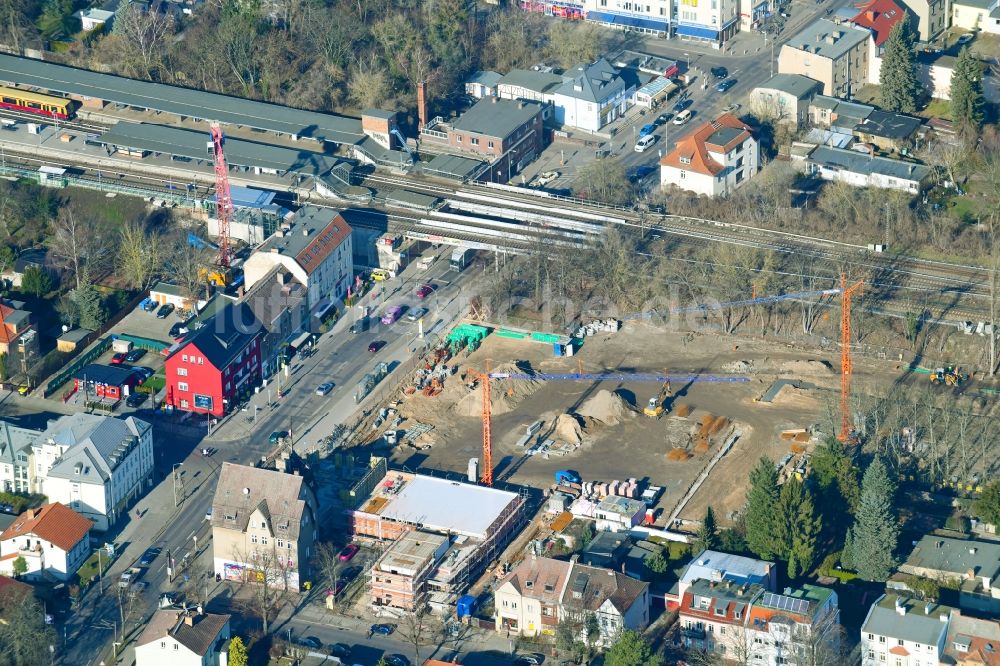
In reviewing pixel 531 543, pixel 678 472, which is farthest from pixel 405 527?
pixel 678 472

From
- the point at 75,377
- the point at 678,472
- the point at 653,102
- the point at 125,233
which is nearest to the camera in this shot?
the point at 678,472

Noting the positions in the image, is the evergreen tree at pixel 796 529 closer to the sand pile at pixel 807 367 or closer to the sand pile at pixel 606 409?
the sand pile at pixel 606 409

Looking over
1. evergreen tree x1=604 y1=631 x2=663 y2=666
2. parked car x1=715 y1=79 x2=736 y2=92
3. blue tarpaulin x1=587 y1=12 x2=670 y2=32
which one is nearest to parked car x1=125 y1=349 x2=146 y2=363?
evergreen tree x1=604 y1=631 x2=663 y2=666

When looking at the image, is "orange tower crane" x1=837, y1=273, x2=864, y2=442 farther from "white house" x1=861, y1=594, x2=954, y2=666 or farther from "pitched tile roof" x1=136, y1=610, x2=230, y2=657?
"pitched tile roof" x1=136, y1=610, x2=230, y2=657

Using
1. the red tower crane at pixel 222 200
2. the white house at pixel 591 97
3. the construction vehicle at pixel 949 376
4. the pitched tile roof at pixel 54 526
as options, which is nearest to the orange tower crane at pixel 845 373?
the construction vehicle at pixel 949 376

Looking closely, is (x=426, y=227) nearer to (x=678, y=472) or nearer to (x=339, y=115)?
(x=339, y=115)
